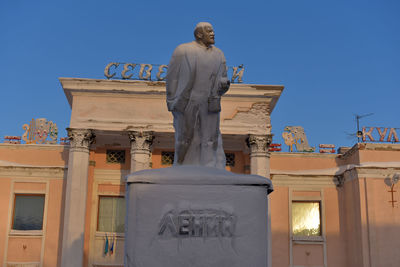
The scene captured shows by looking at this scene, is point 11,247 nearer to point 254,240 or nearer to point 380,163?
point 380,163

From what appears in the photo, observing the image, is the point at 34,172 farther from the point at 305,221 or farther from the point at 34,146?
the point at 305,221

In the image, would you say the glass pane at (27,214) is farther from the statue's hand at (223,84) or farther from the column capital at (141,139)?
the statue's hand at (223,84)

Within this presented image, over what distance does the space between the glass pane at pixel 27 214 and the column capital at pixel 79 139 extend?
3.90 meters

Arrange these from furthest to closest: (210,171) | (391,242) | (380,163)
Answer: (380,163) → (391,242) → (210,171)

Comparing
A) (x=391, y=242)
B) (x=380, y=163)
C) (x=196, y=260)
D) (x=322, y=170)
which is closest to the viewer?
(x=196, y=260)

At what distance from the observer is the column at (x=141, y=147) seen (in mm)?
20703

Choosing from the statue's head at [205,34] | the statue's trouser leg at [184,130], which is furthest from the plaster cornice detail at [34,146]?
the statue's head at [205,34]

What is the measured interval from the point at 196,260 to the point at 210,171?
36.2 inches

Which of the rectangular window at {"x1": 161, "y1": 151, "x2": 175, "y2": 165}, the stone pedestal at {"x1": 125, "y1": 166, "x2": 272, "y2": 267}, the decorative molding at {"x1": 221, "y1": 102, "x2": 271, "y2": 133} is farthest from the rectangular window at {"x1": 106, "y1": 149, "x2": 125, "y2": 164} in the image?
the stone pedestal at {"x1": 125, "y1": 166, "x2": 272, "y2": 267}

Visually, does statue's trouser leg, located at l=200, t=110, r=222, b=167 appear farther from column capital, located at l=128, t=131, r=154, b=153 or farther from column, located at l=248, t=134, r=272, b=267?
column, located at l=248, t=134, r=272, b=267

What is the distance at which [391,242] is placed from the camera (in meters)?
20.0

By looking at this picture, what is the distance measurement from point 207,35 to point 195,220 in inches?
90.5

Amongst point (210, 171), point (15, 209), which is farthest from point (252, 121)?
point (210, 171)


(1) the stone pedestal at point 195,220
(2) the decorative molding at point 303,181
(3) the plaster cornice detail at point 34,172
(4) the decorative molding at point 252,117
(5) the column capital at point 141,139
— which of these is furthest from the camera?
(2) the decorative molding at point 303,181
